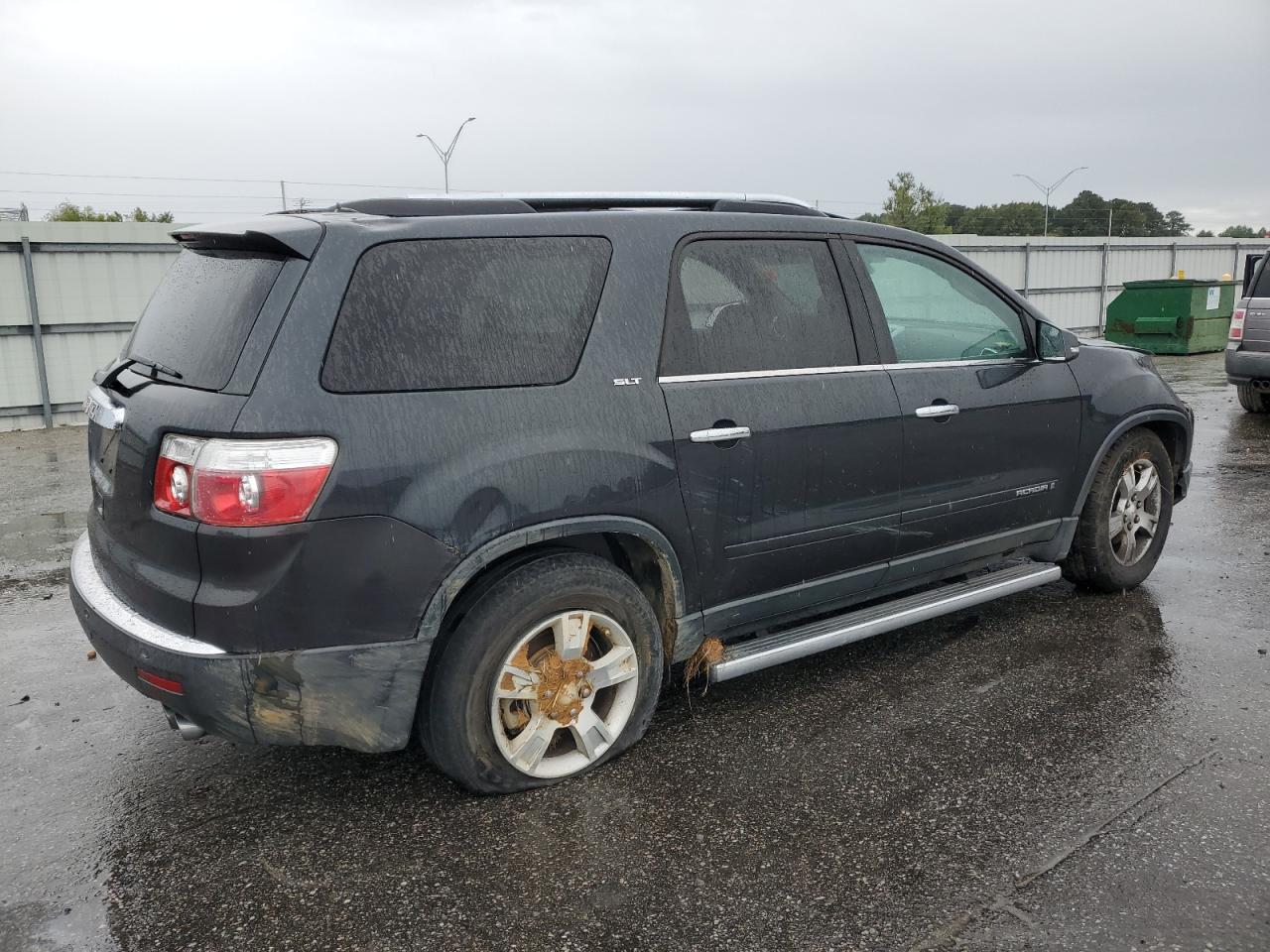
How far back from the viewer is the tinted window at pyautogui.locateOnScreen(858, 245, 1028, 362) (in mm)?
4004

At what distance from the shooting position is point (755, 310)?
362 centimetres

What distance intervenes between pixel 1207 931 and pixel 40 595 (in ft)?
17.5

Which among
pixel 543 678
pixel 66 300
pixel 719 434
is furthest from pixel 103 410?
pixel 66 300

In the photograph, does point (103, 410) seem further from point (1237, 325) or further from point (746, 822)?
point (1237, 325)

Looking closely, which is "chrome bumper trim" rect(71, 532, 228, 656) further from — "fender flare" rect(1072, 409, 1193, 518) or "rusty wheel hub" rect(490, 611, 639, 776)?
"fender flare" rect(1072, 409, 1193, 518)

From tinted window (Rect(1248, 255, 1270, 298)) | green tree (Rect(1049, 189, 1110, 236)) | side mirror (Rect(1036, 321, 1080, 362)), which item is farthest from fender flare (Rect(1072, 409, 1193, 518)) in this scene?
green tree (Rect(1049, 189, 1110, 236))

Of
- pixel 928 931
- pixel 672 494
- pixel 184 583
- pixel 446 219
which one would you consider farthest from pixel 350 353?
pixel 928 931

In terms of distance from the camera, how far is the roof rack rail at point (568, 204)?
10.7 feet

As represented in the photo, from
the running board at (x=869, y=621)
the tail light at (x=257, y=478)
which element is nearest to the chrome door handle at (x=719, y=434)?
the running board at (x=869, y=621)

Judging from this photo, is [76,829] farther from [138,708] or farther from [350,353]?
[350,353]

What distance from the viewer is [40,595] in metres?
5.34

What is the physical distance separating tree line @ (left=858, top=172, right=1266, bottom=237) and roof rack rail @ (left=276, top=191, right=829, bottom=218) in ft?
19.9

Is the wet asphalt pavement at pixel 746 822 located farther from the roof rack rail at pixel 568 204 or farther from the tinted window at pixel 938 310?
the roof rack rail at pixel 568 204

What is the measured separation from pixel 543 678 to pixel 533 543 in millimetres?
430
